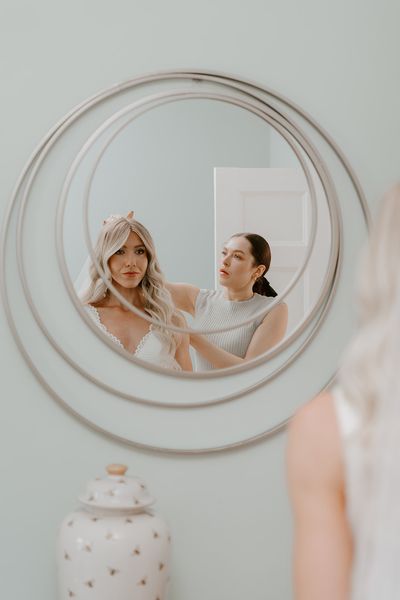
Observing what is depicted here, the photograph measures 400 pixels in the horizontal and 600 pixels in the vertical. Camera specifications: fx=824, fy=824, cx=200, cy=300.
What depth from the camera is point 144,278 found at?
74.1 inches

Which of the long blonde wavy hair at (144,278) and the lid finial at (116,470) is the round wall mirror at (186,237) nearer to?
the long blonde wavy hair at (144,278)

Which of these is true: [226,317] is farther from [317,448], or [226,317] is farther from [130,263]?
[317,448]

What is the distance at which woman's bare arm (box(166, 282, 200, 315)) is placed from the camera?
1.88m

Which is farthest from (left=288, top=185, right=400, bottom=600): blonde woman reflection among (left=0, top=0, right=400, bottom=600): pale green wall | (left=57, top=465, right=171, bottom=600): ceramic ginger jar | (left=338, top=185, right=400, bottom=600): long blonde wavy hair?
(left=0, top=0, right=400, bottom=600): pale green wall

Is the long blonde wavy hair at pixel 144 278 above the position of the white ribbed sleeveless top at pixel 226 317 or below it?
above

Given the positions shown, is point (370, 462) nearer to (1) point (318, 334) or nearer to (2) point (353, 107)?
(1) point (318, 334)

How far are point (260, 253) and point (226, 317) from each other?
168 mm

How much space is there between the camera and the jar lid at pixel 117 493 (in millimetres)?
1591

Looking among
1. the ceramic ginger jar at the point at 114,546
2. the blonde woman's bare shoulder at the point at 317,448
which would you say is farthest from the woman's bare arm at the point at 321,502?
the ceramic ginger jar at the point at 114,546

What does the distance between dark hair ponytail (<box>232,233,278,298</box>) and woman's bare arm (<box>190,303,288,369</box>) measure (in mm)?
44

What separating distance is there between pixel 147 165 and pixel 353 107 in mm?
514

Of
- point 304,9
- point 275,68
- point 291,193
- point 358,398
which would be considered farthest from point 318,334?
point 358,398

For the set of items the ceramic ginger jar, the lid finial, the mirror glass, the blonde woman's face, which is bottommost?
the ceramic ginger jar

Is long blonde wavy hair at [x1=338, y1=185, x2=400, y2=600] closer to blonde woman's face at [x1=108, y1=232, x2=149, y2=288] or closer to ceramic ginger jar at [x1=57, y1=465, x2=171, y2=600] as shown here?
ceramic ginger jar at [x1=57, y1=465, x2=171, y2=600]
